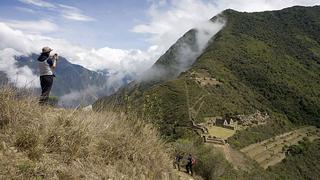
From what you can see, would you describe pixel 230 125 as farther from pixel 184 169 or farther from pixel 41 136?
pixel 41 136

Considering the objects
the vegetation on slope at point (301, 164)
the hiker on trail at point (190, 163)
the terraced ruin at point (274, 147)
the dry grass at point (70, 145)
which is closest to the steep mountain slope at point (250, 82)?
the terraced ruin at point (274, 147)

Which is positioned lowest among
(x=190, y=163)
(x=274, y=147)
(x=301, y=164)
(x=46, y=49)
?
(x=301, y=164)

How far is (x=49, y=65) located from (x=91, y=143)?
3.66 metres

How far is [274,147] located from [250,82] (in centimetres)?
5667

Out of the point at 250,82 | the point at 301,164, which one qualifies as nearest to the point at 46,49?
the point at 301,164

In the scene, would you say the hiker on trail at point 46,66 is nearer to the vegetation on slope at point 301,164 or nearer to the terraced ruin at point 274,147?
the vegetation on slope at point 301,164

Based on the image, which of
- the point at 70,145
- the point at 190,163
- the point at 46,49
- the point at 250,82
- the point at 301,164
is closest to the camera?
the point at 70,145

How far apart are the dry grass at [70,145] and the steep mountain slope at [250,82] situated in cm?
6759

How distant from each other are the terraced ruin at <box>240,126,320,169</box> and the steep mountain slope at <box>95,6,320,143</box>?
9.75ft

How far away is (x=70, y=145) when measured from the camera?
245 inches

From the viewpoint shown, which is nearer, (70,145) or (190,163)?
(70,145)

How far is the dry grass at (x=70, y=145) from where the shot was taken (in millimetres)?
5551

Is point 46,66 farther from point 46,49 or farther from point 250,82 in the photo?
point 250,82

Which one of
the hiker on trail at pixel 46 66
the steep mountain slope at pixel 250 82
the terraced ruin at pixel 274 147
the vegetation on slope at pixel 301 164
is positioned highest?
the hiker on trail at pixel 46 66
